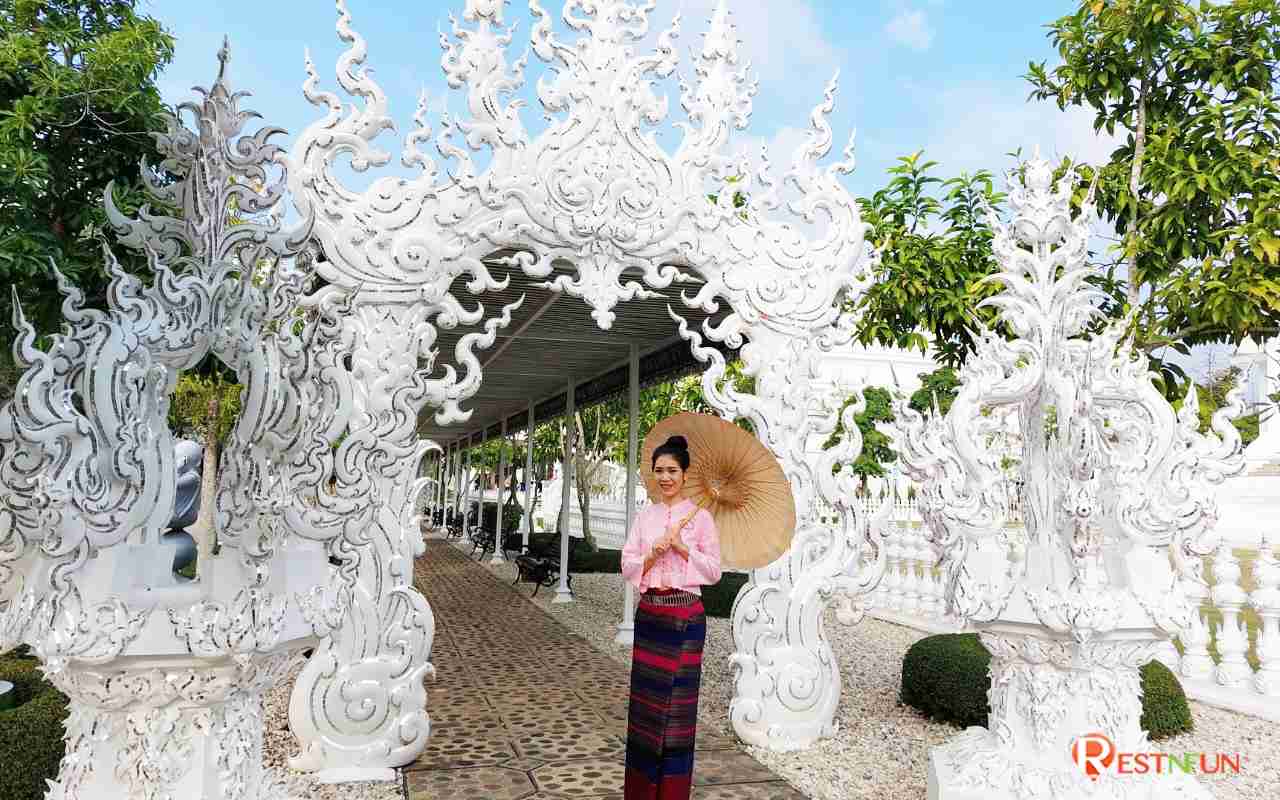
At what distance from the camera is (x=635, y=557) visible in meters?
3.66

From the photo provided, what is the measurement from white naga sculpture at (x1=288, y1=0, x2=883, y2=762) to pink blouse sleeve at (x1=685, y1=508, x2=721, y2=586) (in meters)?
1.66

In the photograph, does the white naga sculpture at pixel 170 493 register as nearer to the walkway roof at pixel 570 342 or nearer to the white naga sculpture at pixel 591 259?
the white naga sculpture at pixel 591 259

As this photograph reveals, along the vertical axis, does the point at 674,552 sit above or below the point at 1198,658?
above

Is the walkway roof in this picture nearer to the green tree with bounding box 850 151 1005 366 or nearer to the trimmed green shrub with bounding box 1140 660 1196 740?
the green tree with bounding box 850 151 1005 366

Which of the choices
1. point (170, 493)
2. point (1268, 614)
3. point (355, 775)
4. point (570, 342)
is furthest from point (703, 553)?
point (570, 342)

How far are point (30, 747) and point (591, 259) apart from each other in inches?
153

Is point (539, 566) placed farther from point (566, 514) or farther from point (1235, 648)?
A: point (1235, 648)

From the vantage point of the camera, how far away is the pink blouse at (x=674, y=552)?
359 cm

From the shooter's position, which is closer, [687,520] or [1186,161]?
[687,520]

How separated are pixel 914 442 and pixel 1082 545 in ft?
3.07

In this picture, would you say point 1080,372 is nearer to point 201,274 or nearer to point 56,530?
point 201,274

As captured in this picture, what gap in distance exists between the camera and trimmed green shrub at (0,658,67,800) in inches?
146
